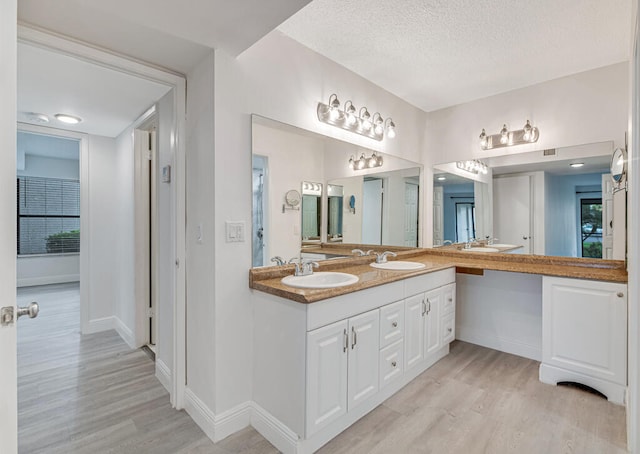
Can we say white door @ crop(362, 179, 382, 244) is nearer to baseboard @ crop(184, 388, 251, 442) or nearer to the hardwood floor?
the hardwood floor

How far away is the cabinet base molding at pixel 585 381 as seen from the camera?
2.01m

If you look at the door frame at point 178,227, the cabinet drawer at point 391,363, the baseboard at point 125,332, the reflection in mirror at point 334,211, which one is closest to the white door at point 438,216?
the reflection in mirror at point 334,211

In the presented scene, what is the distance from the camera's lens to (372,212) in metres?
2.85

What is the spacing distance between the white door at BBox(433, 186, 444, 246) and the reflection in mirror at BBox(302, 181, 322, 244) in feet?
5.26

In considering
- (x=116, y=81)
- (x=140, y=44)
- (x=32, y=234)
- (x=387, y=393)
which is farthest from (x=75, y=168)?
(x=387, y=393)

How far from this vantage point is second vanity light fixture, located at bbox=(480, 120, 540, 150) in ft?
9.09

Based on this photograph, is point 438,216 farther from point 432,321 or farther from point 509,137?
point 432,321

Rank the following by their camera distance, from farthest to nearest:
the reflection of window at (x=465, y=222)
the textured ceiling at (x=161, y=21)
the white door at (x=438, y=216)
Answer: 1. the white door at (x=438, y=216)
2. the reflection of window at (x=465, y=222)
3. the textured ceiling at (x=161, y=21)

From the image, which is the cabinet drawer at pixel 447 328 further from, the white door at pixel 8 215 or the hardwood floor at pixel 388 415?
the white door at pixel 8 215

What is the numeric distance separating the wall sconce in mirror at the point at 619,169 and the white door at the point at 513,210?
23.4 inches

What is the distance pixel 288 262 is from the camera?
6.86ft

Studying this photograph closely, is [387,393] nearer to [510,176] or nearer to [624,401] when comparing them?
[624,401]

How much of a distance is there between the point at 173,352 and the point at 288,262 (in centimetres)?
92

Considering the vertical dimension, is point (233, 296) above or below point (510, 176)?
below
